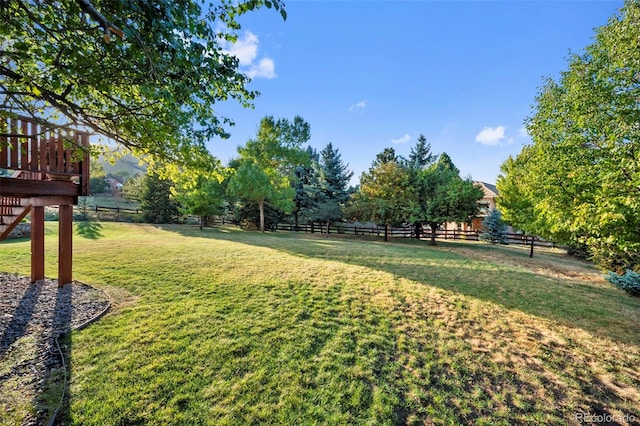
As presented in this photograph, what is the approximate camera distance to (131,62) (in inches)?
116

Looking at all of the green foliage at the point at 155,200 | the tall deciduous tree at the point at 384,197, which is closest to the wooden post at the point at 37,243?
the tall deciduous tree at the point at 384,197

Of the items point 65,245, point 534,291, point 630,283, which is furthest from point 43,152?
point 630,283

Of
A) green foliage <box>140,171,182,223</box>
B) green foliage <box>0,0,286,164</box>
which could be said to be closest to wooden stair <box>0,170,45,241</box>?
green foliage <box>0,0,286,164</box>

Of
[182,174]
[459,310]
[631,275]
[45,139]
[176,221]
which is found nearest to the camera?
[45,139]

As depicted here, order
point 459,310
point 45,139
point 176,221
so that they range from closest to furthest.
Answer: point 45,139
point 459,310
point 176,221

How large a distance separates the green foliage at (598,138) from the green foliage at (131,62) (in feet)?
20.6

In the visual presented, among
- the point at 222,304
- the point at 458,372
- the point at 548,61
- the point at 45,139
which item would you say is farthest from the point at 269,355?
the point at 548,61

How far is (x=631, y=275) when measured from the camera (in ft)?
25.9

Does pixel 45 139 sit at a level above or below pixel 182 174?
above

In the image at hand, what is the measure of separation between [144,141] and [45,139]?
2307mm

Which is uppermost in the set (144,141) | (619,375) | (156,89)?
(156,89)

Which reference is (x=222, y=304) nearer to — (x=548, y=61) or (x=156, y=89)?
(x=156, y=89)

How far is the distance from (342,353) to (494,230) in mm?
24999

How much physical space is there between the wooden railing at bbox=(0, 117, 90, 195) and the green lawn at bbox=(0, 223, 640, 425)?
2.56 meters
